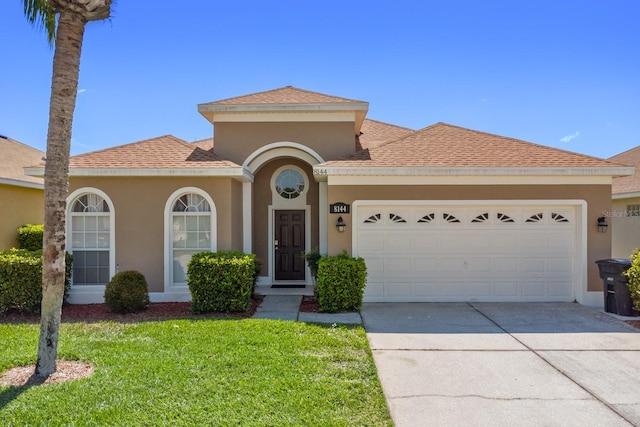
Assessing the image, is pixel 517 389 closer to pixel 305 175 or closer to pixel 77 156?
pixel 305 175

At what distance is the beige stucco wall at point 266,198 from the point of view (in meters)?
12.3

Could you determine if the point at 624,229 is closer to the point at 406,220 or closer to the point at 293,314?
the point at 406,220

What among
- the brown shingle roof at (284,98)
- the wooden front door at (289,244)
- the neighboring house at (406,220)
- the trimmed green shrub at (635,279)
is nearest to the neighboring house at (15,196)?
the neighboring house at (406,220)

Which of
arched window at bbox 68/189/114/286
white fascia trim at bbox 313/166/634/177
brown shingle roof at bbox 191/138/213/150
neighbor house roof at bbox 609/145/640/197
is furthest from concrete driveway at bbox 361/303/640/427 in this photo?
Answer: brown shingle roof at bbox 191/138/213/150

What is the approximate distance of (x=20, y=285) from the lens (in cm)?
866

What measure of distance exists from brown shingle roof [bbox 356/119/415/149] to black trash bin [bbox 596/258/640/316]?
271 inches

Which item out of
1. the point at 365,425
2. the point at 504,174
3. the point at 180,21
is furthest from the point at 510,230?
the point at 180,21

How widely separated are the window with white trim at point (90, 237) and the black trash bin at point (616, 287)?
11.7m

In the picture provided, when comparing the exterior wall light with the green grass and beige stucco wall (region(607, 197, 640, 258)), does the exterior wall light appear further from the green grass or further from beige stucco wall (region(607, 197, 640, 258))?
the green grass

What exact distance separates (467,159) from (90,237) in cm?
960

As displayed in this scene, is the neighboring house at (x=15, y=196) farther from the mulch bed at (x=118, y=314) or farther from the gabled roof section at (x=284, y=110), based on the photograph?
the gabled roof section at (x=284, y=110)

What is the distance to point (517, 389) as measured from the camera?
16.7ft

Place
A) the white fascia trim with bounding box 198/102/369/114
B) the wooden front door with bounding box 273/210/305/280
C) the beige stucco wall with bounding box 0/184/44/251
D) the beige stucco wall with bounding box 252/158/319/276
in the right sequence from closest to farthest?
the white fascia trim with bounding box 198/102/369/114, the beige stucco wall with bounding box 252/158/319/276, the wooden front door with bounding box 273/210/305/280, the beige stucco wall with bounding box 0/184/44/251

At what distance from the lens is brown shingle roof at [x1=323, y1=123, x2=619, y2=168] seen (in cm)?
981
